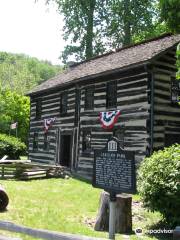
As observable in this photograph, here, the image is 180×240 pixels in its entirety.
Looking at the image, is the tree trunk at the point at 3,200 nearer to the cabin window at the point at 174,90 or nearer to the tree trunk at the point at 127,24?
the cabin window at the point at 174,90

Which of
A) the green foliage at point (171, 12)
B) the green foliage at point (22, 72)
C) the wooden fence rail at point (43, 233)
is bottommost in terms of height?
the wooden fence rail at point (43, 233)

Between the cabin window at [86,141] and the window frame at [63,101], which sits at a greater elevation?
the window frame at [63,101]

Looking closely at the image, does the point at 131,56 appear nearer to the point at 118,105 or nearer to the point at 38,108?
the point at 118,105

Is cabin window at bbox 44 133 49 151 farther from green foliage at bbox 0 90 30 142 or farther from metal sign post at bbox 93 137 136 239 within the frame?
green foliage at bbox 0 90 30 142

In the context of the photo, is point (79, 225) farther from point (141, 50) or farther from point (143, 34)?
point (143, 34)

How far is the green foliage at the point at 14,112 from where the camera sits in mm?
54281

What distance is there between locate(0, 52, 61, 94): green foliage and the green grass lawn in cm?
6163

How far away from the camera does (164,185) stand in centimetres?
957

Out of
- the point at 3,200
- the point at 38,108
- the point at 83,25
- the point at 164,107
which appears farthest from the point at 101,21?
the point at 3,200

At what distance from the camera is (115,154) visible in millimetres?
7191

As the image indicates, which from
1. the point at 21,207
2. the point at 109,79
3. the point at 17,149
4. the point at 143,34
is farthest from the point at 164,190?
the point at 143,34

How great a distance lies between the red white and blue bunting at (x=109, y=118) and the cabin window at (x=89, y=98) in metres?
2.16

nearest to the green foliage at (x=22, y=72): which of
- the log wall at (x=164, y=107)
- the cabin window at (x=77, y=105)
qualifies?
the cabin window at (x=77, y=105)

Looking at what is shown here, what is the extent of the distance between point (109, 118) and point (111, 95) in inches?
58.6
